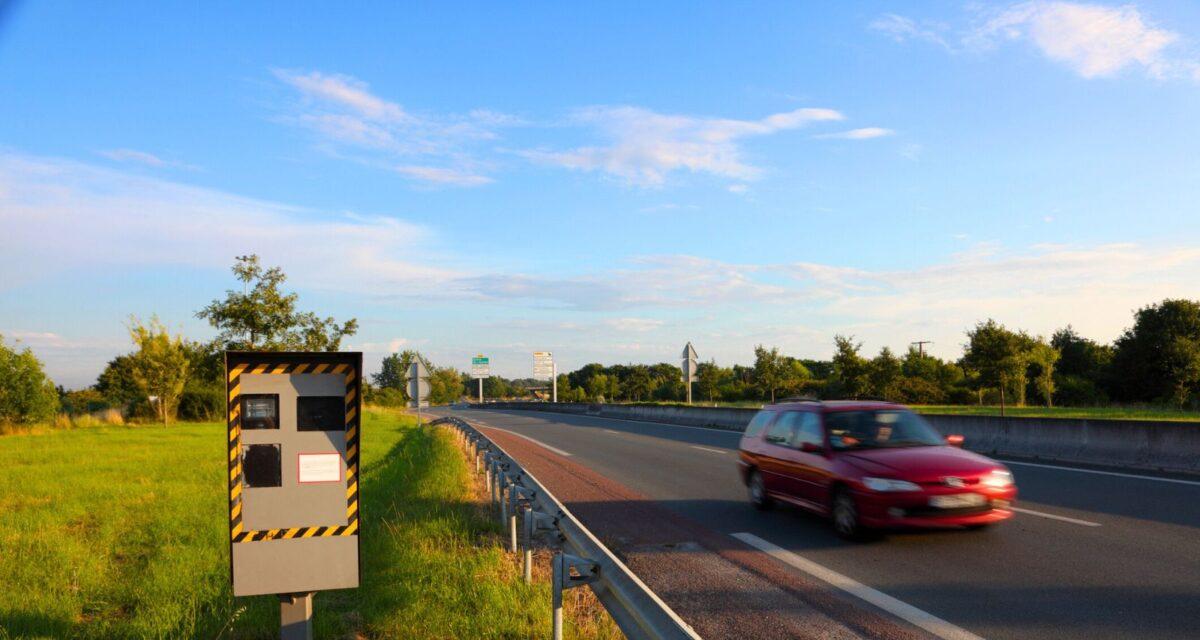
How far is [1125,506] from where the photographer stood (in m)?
10.1

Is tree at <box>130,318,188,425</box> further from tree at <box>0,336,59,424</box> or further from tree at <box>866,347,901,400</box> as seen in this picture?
tree at <box>866,347,901,400</box>

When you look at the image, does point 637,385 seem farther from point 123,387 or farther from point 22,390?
point 22,390

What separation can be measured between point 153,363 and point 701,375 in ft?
169

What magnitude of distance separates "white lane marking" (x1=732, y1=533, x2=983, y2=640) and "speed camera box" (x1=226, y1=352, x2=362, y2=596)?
382 cm

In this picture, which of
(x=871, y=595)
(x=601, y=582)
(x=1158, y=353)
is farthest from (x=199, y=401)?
(x=1158, y=353)

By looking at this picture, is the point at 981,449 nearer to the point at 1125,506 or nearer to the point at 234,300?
the point at 1125,506

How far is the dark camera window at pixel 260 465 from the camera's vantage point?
494cm

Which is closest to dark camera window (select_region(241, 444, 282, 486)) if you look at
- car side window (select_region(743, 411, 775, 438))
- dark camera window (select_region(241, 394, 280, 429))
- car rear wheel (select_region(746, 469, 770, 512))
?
dark camera window (select_region(241, 394, 280, 429))

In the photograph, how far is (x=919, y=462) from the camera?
845 cm

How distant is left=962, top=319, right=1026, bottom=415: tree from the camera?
35938 millimetres

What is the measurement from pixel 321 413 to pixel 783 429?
6.96 meters

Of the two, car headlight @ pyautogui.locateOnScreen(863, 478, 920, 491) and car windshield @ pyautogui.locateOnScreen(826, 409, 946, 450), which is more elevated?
car windshield @ pyautogui.locateOnScreen(826, 409, 946, 450)

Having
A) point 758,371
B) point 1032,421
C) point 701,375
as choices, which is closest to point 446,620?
point 1032,421

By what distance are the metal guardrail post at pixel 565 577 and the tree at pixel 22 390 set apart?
41180 mm
